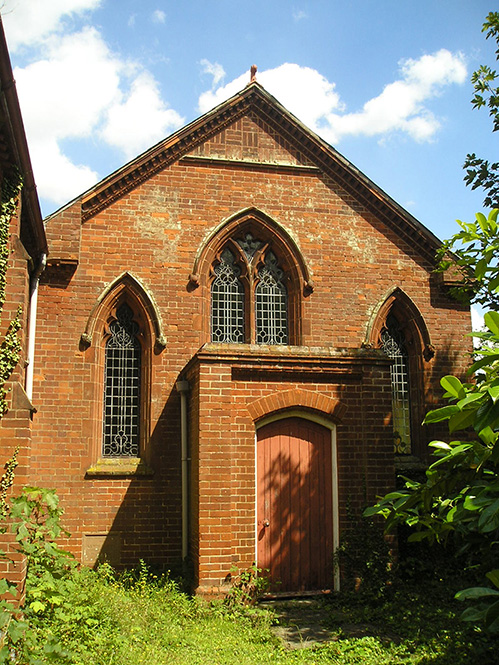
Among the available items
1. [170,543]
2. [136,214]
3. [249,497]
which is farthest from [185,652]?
[136,214]

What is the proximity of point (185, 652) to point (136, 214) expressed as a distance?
779cm

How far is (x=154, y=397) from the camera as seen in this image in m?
11.3

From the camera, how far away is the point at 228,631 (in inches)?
304

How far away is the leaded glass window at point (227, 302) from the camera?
12227 millimetres

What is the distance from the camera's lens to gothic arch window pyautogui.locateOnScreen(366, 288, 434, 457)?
12.7 meters

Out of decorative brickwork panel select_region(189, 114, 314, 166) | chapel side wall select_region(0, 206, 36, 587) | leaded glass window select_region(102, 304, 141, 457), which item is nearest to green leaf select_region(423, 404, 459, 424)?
chapel side wall select_region(0, 206, 36, 587)

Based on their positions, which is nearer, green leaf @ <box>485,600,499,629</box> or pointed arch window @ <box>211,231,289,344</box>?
green leaf @ <box>485,600,499,629</box>

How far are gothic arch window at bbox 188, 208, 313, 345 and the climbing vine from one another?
470 cm

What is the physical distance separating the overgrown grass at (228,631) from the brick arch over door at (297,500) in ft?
2.00

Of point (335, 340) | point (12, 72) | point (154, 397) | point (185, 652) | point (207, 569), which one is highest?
point (12, 72)

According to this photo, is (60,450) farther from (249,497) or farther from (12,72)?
(12,72)

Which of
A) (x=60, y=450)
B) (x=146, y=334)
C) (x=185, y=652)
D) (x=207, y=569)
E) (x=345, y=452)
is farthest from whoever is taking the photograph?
(x=146, y=334)

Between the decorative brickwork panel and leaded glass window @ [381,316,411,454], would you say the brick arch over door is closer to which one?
leaded glass window @ [381,316,411,454]

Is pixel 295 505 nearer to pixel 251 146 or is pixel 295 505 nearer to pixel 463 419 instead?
pixel 251 146
